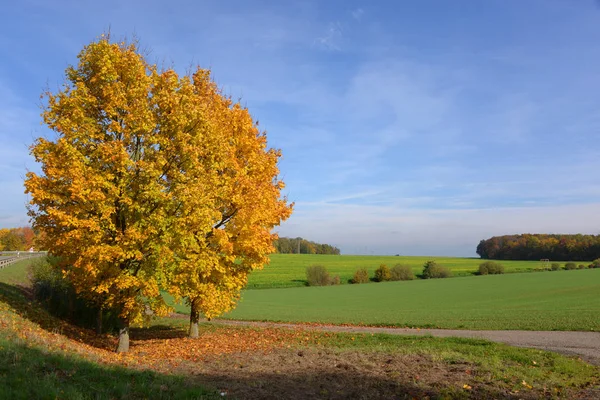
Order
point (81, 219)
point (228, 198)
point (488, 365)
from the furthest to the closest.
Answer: point (228, 198) < point (81, 219) < point (488, 365)

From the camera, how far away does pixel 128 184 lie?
12594 mm

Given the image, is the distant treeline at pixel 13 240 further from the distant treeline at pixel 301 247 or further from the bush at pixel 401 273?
the bush at pixel 401 273

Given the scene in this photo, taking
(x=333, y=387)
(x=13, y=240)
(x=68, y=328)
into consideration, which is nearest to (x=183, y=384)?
(x=333, y=387)

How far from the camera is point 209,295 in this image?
14.8 m

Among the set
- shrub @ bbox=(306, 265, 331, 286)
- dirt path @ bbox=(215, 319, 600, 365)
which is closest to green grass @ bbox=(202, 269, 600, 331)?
dirt path @ bbox=(215, 319, 600, 365)

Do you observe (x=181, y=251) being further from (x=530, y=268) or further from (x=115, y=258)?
(x=530, y=268)

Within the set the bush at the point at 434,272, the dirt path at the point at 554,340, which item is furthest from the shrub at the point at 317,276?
the dirt path at the point at 554,340

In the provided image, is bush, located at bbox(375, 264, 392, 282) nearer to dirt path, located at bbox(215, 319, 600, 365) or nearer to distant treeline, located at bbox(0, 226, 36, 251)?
dirt path, located at bbox(215, 319, 600, 365)

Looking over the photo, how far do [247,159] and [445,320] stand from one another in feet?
50.6

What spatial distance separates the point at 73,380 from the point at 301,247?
141 metres

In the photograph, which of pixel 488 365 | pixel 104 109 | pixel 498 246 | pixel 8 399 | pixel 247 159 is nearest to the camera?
pixel 8 399

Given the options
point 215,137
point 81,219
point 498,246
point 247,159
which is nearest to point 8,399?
point 81,219

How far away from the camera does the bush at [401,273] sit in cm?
7077

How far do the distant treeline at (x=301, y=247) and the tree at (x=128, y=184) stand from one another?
12201 cm
